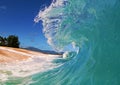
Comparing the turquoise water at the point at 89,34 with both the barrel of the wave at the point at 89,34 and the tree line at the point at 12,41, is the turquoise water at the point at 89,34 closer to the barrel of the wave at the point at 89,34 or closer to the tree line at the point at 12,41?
the barrel of the wave at the point at 89,34

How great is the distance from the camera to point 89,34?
7.28 metres

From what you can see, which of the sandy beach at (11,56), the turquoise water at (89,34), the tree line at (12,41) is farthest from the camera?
the tree line at (12,41)

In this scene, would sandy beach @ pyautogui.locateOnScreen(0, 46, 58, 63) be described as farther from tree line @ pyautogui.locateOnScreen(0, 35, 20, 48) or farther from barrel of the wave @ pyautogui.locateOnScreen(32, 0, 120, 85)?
barrel of the wave @ pyautogui.locateOnScreen(32, 0, 120, 85)

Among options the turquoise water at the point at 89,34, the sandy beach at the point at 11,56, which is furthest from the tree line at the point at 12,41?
the turquoise water at the point at 89,34

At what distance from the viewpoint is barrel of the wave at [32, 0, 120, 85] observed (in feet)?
22.2

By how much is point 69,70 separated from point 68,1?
1988 mm

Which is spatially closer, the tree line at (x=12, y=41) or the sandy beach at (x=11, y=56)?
the sandy beach at (x=11, y=56)

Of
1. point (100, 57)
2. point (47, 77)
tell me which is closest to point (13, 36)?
point (47, 77)

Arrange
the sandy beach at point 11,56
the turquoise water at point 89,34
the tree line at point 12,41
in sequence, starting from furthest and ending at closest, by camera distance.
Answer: the tree line at point 12,41
the sandy beach at point 11,56
the turquoise water at point 89,34

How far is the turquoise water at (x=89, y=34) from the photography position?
6.77 meters

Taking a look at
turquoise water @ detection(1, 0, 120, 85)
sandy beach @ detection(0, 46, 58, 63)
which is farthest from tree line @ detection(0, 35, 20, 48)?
turquoise water @ detection(1, 0, 120, 85)

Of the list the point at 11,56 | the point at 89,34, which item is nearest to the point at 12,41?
the point at 11,56

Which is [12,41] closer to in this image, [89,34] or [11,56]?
[11,56]

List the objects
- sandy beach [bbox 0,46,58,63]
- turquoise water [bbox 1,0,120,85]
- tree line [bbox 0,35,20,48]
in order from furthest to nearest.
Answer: tree line [bbox 0,35,20,48] → sandy beach [bbox 0,46,58,63] → turquoise water [bbox 1,0,120,85]
